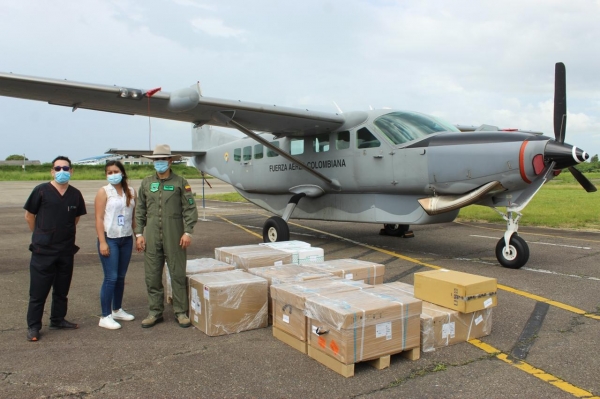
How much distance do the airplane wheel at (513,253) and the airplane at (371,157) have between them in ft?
0.06

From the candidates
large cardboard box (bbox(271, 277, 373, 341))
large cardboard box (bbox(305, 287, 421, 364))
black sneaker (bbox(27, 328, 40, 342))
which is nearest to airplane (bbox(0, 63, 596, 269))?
large cardboard box (bbox(271, 277, 373, 341))

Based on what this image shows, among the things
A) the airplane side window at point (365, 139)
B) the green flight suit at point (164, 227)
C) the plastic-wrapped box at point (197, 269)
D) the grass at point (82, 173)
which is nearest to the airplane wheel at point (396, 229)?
the airplane side window at point (365, 139)

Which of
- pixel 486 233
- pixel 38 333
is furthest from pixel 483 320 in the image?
pixel 486 233

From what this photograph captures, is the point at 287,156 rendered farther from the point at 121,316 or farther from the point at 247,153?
the point at 121,316

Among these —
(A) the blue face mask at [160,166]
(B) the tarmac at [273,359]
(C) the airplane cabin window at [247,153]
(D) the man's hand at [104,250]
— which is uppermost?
(C) the airplane cabin window at [247,153]

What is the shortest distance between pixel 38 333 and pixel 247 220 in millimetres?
12612

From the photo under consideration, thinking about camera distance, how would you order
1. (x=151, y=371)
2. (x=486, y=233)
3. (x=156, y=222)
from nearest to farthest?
(x=151, y=371) → (x=156, y=222) → (x=486, y=233)

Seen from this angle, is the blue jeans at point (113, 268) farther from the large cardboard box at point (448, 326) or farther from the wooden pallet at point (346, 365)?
the large cardboard box at point (448, 326)

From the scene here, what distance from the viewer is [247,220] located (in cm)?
1748

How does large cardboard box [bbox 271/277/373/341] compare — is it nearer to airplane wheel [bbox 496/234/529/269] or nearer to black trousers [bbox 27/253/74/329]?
black trousers [bbox 27/253/74/329]

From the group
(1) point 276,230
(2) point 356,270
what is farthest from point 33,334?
(1) point 276,230

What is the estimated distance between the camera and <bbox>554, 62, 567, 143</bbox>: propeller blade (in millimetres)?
7965

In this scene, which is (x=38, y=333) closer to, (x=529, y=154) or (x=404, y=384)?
(x=404, y=384)

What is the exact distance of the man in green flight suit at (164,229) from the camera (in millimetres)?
5316
